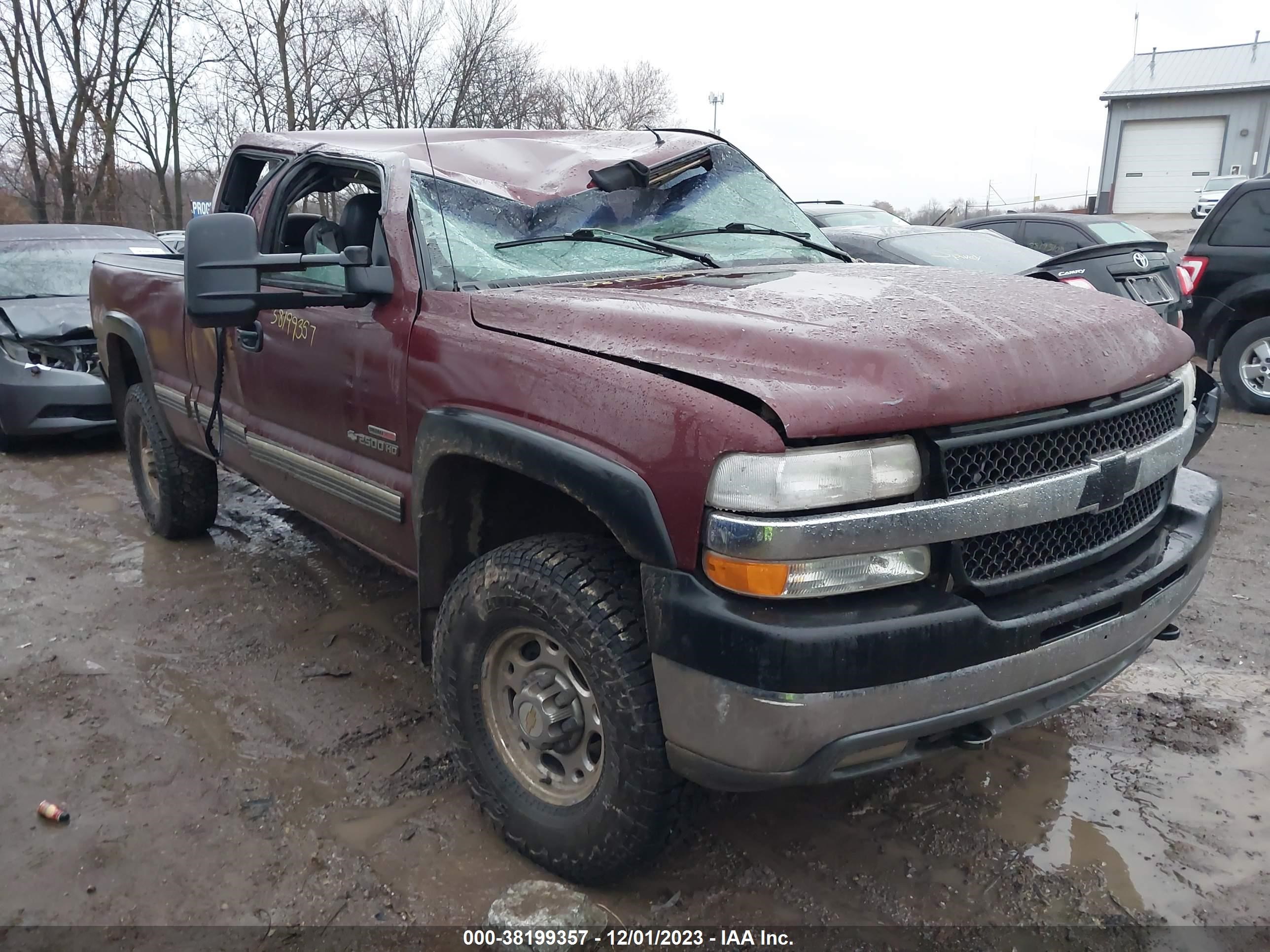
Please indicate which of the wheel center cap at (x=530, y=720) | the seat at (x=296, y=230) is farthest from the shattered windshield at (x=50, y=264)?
the wheel center cap at (x=530, y=720)

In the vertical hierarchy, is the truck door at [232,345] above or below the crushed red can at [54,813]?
above

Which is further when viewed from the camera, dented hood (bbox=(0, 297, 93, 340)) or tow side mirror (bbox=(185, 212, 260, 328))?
dented hood (bbox=(0, 297, 93, 340))

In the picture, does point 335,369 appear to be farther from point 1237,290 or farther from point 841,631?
point 1237,290

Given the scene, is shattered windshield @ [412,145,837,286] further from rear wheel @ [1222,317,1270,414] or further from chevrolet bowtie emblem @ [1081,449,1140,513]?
rear wheel @ [1222,317,1270,414]

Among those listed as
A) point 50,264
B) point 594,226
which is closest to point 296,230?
point 594,226

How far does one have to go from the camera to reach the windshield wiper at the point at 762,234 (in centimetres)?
320

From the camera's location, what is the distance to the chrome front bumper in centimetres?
184

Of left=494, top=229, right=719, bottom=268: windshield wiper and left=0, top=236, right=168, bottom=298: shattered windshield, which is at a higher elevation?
left=494, top=229, right=719, bottom=268: windshield wiper

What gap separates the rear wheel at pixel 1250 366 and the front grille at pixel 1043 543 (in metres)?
6.59

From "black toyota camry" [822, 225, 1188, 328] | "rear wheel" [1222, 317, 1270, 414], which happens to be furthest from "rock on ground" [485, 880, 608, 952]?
"rear wheel" [1222, 317, 1270, 414]

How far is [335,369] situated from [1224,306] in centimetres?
767

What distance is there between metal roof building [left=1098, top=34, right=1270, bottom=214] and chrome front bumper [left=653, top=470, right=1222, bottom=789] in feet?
123

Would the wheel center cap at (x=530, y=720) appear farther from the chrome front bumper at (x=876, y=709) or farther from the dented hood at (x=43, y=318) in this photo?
the dented hood at (x=43, y=318)

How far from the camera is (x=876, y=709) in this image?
185cm
